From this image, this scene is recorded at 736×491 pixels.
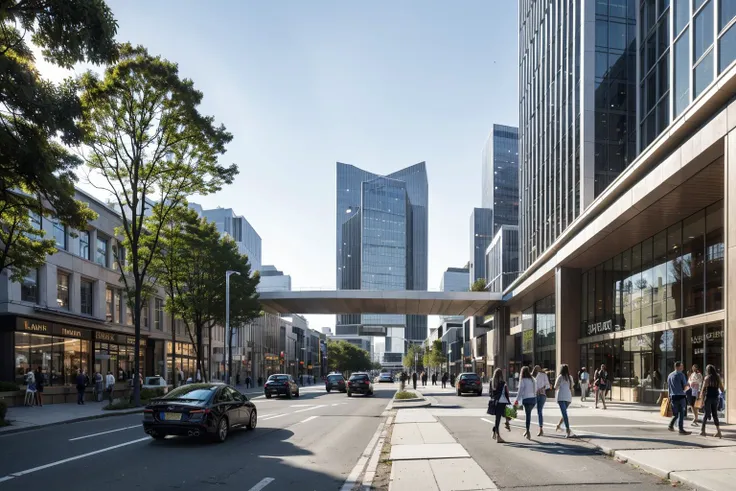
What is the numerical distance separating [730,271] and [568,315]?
21.6m

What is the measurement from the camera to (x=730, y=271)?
1767 centimetres

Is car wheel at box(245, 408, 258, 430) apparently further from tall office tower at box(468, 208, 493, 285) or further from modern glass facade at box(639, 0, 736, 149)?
tall office tower at box(468, 208, 493, 285)

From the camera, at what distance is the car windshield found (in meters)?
15.2

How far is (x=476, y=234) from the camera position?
139 meters

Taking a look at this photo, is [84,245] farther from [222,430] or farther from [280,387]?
[222,430]

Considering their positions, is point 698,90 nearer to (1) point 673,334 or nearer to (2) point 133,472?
(1) point 673,334

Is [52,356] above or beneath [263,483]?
beneath

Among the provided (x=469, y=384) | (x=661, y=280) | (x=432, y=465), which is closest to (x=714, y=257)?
(x=661, y=280)

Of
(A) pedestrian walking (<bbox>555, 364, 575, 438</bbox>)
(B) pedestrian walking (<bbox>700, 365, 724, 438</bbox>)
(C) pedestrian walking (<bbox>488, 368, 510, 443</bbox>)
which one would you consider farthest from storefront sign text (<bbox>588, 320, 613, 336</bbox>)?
(C) pedestrian walking (<bbox>488, 368, 510, 443</bbox>)

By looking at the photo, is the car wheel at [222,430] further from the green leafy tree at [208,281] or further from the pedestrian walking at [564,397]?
the green leafy tree at [208,281]

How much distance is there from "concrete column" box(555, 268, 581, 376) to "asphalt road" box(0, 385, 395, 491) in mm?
22558

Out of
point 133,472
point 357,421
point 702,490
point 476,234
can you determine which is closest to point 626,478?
point 702,490

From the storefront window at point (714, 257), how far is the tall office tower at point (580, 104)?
7.73 meters

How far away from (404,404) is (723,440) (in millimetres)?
18460
